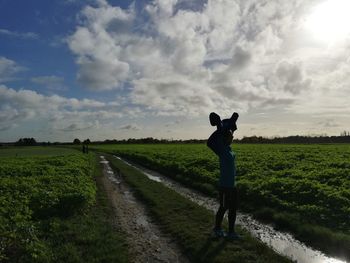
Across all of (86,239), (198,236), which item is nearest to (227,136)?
(198,236)

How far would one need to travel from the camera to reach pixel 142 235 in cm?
1117

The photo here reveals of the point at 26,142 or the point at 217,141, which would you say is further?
the point at 26,142

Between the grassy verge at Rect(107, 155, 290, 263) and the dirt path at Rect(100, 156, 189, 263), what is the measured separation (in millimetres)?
309

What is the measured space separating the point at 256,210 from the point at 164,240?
5.75m

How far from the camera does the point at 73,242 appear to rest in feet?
33.1

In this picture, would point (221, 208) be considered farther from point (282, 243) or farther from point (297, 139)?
point (297, 139)

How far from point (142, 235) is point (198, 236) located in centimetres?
175

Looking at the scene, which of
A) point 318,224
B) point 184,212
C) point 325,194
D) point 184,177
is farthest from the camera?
point 184,177

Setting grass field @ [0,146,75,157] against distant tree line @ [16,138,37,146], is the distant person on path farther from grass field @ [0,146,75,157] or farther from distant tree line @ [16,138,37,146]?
distant tree line @ [16,138,37,146]

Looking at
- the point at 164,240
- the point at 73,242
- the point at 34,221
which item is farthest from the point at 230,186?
the point at 34,221

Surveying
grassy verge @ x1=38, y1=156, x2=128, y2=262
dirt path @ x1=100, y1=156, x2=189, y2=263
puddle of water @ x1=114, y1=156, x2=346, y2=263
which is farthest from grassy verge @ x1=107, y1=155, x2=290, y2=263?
grassy verge @ x1=38, y1=156, x2=128, y2=262

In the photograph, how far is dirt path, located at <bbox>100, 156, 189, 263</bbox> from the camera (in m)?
9.14

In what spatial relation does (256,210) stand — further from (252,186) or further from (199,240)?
(199,240)

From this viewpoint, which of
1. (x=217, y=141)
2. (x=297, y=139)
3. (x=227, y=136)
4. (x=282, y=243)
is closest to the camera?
(x=227, y=136)
